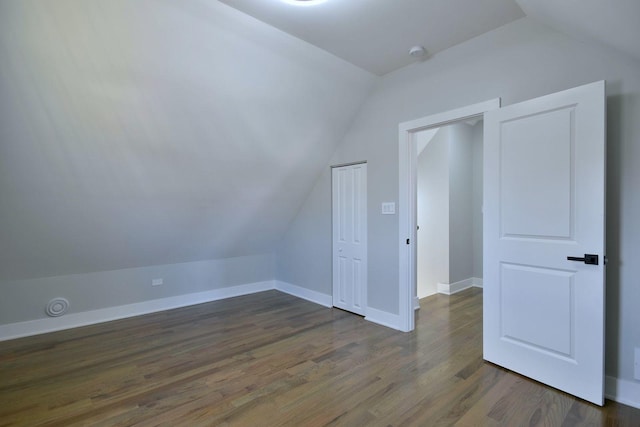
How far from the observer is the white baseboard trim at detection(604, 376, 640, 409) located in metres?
2.00

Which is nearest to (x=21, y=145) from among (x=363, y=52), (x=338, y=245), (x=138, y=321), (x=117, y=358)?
Result: (x=117, y=358)

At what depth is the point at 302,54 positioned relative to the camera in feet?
9.17

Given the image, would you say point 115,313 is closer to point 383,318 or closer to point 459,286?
point 383,318

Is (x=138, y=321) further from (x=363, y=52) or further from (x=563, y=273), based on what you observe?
(x=563, y=273)

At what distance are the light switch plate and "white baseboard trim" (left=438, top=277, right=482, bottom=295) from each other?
2.09 m

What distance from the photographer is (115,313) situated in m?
3.77

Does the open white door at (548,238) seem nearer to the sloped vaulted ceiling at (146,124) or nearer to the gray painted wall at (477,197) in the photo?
the sloped vaulted ceiling at (146,124)

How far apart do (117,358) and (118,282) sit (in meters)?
1.30

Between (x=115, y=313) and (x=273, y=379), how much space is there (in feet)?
8.33

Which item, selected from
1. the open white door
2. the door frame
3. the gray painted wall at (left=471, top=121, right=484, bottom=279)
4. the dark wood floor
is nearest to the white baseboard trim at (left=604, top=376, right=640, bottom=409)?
the dark wood floor

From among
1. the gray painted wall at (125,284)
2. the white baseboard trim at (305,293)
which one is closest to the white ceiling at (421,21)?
the white baseboard trim at (305,293)

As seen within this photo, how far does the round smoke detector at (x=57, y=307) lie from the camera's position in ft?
11.1

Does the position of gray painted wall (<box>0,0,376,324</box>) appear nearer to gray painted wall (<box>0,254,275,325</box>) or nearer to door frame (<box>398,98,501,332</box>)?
gray painted wall (<box>0,254,275,325</box>)

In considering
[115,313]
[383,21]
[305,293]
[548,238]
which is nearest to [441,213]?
[305,293]
